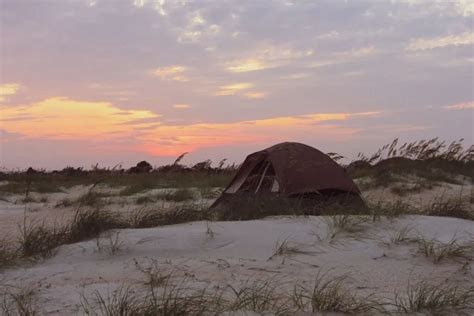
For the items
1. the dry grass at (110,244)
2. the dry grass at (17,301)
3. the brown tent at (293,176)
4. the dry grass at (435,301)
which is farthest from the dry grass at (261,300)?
the brown tent at (293,176)

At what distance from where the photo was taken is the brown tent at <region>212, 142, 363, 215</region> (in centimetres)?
677

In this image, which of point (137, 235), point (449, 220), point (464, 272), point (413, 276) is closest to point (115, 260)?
point (137, 235)

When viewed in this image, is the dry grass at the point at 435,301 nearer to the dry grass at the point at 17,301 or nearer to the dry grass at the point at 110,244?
the dry grass at the point at 17,301

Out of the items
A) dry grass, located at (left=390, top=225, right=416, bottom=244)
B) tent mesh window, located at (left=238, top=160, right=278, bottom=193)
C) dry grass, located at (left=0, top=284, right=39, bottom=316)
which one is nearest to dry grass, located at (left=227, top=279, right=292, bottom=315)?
dry grass, located at (left=0, top=284, right=39, bottom=316)

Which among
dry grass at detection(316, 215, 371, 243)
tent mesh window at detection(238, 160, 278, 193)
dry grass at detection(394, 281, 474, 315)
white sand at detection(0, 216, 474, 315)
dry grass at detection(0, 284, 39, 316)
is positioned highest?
tent mesh window at detection(238, 160, 278, 193)

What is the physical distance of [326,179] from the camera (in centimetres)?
699

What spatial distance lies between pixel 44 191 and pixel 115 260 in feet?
29.3

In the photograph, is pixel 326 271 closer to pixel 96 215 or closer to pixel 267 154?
pixel 96 215

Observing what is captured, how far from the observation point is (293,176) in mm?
6824

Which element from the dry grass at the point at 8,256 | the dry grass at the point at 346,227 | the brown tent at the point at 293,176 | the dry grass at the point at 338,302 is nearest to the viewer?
the dry grass at the point at 338,302

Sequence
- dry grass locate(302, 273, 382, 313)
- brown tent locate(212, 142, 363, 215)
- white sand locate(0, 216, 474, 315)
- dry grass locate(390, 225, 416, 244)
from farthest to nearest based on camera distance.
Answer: brown tent locate(212, 142, 363, 215)
dry grass locate(390, 225, 416, 244)
white sand locate(0, 216, 474, 315)
dry grass locate(302, 273, 382, 313)

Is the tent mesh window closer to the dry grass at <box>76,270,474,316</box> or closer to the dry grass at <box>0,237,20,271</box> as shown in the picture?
the dry grass at <box>0,237,20,271</box>

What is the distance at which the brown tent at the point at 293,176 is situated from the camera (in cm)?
677

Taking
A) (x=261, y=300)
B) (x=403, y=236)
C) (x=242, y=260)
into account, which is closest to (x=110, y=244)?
(x=242, y=260)
